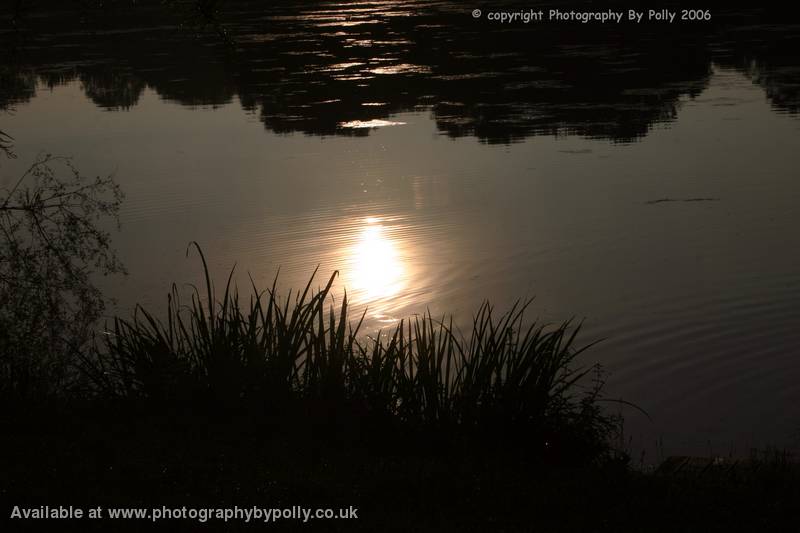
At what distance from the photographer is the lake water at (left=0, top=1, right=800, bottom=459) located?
9.32 m

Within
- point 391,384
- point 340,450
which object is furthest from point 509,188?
point 340,450

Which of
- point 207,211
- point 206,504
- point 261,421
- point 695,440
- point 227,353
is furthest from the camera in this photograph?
point 207,211

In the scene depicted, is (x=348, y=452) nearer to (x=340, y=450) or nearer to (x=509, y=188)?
(x=340, y=450)

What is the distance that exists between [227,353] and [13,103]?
787 inches

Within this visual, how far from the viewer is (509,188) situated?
15266 mm

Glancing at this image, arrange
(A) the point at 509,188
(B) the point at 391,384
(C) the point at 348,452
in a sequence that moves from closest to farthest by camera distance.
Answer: (C) the point at 348,452 < (B) the point at 391,384 < (A) the point at 509,188

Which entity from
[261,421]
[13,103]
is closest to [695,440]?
[261,421]

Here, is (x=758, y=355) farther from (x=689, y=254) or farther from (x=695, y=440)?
(x=689, y=254)

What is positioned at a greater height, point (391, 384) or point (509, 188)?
point (391, 384)

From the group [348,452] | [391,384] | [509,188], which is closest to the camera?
[348,452]

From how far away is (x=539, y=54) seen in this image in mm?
32250

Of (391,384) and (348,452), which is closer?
(348,452)

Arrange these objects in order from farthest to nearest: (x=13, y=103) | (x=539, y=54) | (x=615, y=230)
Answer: (x=539, y=54) < (x=13, y=103) < (x=615, y=230)

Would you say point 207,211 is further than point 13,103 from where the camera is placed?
No
